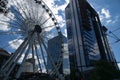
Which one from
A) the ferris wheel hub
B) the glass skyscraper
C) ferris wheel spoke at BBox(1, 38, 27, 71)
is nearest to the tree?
the ferris wheel hub

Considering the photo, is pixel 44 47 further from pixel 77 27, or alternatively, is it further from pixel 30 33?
pixel 77 27

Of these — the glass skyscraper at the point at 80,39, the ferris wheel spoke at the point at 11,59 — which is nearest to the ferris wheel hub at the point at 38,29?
the ferris wheel spoke at the point at 11,59

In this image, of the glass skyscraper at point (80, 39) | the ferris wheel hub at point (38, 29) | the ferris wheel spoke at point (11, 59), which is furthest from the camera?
the glass skyscraper at point (80, 39)

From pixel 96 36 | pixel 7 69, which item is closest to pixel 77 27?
pixel 96 36

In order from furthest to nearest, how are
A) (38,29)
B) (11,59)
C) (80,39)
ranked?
(80,39)
(38,29)
(11,59)

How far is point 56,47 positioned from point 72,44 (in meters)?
53.9

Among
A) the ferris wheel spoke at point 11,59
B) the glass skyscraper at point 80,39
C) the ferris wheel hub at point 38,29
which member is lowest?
the ferris wheel spoke at point 11,59

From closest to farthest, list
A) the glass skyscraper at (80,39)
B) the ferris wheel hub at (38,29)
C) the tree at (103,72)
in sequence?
the ferris wheel hub at (38,29) < the tree at (103,72) < the glass skyscraper at (80,39)

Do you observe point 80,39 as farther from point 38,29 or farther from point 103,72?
point 38,29

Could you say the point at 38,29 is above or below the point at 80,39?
below

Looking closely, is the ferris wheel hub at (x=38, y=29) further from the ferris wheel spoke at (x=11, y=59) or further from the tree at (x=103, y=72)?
the tree at (x=103, y=72)

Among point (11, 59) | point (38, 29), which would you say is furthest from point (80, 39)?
point (11, 59)

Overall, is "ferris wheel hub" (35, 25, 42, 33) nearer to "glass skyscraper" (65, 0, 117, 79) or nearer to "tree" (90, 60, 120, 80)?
"tree" (90, 60, 120, 80)

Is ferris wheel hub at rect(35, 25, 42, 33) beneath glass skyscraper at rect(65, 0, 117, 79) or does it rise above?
beneath
